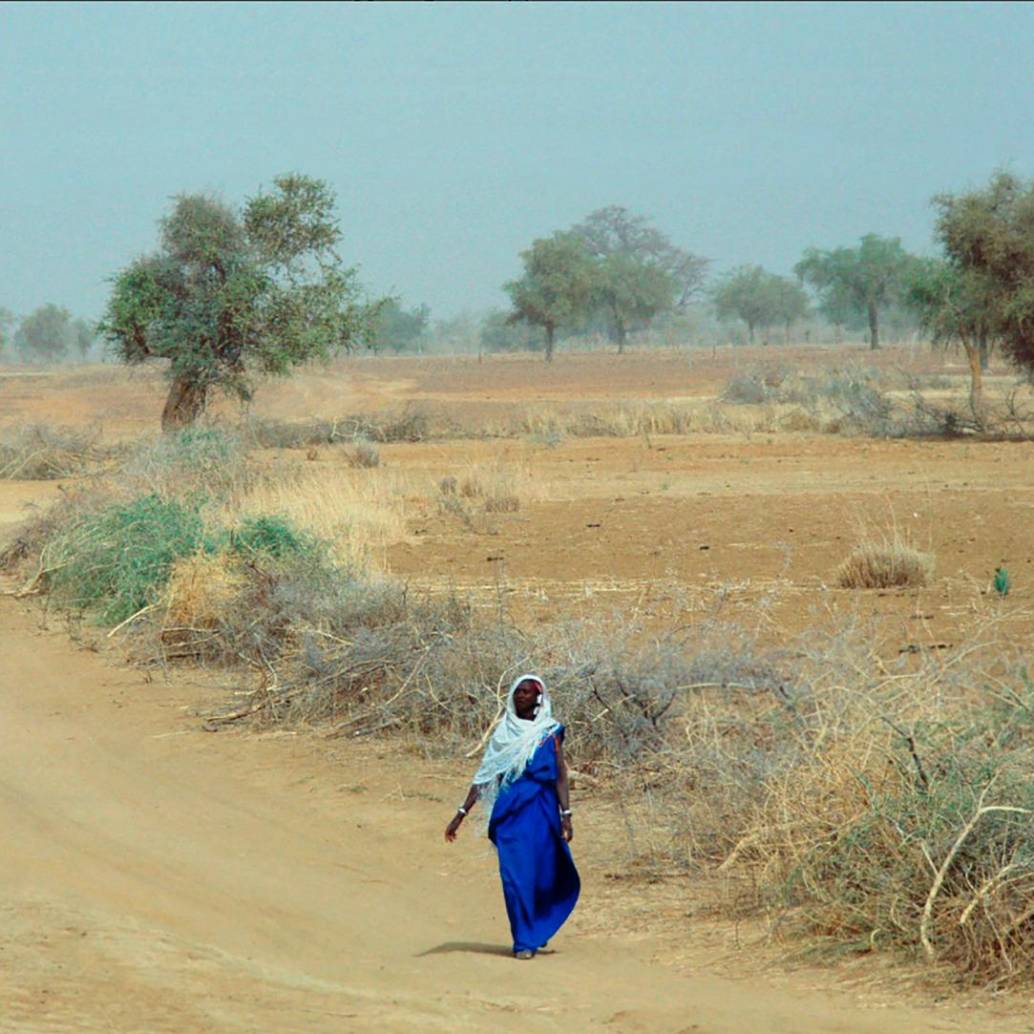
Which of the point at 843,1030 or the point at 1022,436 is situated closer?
the point at 843,1030

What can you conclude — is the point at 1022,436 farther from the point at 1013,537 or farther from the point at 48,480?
the point at 48,480

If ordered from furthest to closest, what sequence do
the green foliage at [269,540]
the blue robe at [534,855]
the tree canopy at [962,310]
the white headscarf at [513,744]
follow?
1. the tree canopy at [962,310]
2. the green foliage at [269,540]
3. the white headscarf at [513,744]
4. the blue robe at [534,855]

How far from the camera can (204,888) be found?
7.42m

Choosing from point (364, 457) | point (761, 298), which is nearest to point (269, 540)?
point (364, 457)

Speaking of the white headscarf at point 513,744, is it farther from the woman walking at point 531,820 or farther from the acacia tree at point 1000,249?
the acacia tree at point 1000,249

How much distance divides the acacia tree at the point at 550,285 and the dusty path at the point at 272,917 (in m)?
72.6

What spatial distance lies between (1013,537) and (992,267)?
53.7ft

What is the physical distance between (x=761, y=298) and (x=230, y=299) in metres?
91.6

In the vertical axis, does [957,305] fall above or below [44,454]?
above

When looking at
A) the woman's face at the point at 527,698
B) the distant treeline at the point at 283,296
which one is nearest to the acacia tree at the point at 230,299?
the distant treeline at the point at 283,296

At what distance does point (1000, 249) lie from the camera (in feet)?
106

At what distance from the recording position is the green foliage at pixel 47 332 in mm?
122750

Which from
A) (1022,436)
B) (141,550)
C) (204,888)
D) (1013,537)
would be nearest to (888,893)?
(204,888)

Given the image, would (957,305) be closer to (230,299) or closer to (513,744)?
(230,299)
